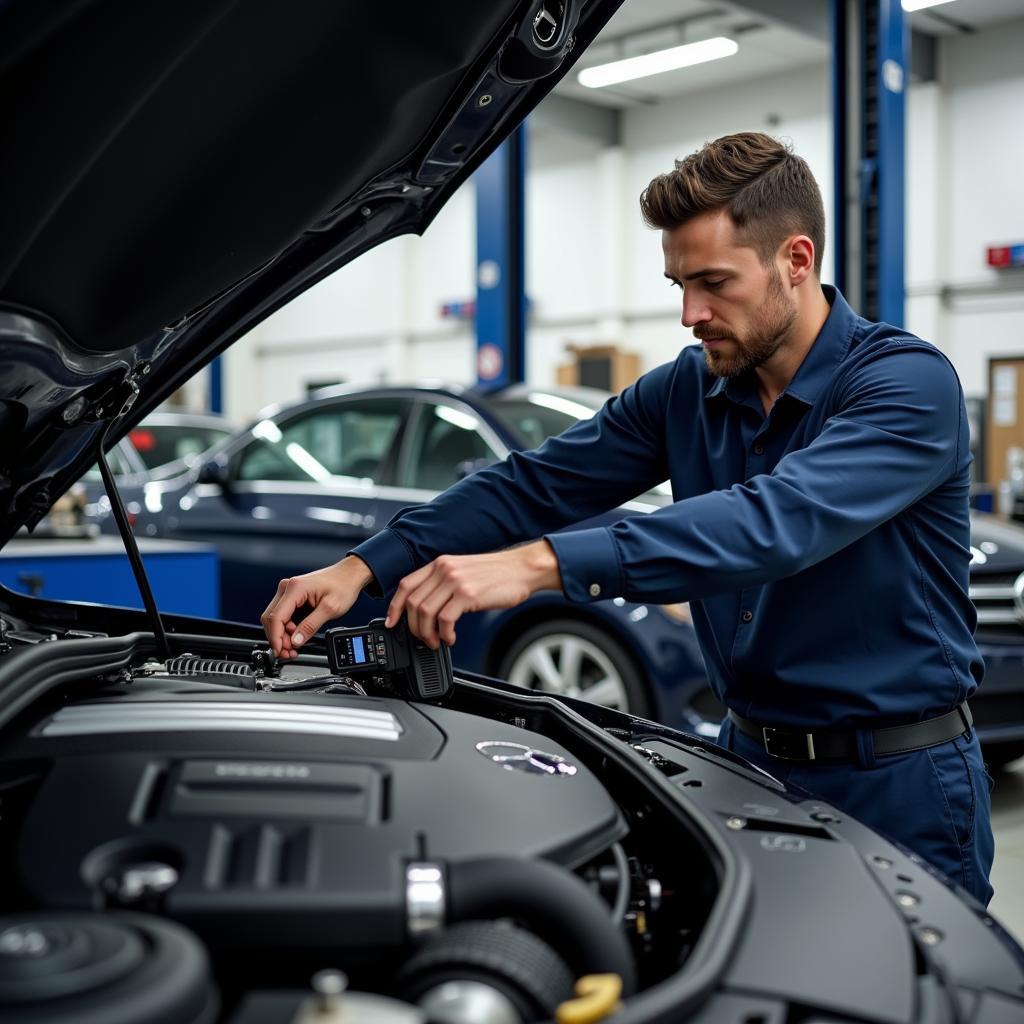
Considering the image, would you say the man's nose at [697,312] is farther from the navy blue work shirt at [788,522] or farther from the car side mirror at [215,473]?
the car side mirror at [215,473]

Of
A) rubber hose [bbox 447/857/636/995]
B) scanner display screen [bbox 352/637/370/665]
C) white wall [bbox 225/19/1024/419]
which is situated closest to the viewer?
rubber hose [bbox 447/857/636/995]

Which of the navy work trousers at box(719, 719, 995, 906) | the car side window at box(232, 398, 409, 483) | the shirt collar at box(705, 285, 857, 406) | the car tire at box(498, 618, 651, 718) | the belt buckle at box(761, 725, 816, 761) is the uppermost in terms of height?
the shirt collar at box(705, 285, 857, 406)

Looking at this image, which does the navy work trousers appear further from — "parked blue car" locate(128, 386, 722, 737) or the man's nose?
"parked blue car" locate(128, 386, 722, 737)

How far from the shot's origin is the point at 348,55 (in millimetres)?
1213

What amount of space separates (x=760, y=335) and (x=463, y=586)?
632mm

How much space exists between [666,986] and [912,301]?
12.8 m

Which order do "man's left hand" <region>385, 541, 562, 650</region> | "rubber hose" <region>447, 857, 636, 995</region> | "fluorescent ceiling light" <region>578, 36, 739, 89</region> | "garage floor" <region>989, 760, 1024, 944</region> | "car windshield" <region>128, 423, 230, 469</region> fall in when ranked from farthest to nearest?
"fluorescent ceiling light" <region>578, 36, 739, 89</region>, "car windshield" <region>128, 423, 230, 469</region>, "garage floor" <region>989, 760, 1024, 944</region>, "man's left hand" <region>385, 541, 562, 650</region>, "rubber hose" <region>447, 857, 636, 995</region>

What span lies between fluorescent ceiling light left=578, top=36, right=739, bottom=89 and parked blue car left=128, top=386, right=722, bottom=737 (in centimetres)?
881

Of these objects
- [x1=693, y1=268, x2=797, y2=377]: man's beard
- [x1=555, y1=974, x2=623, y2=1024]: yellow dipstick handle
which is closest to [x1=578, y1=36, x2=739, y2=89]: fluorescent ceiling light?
[x1=693, y1=268, x2=797, y2=377]: man's beard

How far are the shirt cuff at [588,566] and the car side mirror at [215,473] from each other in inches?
143

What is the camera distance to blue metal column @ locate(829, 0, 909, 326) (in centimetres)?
602

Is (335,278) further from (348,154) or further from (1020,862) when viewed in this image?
(348,154)

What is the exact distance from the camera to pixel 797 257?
5.66 ft

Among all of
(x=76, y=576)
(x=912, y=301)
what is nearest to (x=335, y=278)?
(x=912, y=301)
